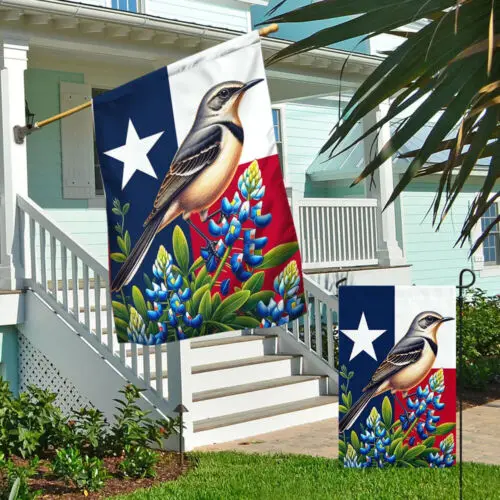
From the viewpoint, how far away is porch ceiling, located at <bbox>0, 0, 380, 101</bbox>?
944cm

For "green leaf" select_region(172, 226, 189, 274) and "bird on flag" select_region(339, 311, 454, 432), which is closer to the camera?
"green leaf" select_region(172, 226, 189, 274)

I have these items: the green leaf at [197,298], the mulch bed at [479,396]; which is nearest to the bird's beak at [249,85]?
the green leaf at [197,298]

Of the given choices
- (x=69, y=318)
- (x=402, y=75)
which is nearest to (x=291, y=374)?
(x=69, y=318)

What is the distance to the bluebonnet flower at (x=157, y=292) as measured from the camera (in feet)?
17.3

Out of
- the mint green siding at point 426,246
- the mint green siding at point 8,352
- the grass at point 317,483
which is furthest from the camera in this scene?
the mint green siding at point 426,246

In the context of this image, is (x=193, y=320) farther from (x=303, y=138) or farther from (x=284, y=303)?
(x=303, y=138)

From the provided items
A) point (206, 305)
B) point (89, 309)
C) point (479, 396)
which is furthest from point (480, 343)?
point (206, 305)

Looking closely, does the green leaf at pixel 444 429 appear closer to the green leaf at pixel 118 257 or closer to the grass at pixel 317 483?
the grass at pixel 317 483

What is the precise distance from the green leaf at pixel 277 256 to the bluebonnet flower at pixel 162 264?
550mm

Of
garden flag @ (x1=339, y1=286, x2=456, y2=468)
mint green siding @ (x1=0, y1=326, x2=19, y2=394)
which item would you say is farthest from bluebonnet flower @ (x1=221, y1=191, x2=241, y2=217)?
mint green siding @ (x1=0, y1=326, x2=19, y2=394)

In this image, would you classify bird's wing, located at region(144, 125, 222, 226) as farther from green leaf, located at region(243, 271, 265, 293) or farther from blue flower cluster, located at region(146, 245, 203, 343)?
green leaf, located at region(243, 271, 265, 293)

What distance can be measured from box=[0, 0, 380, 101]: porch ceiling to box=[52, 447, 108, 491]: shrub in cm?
495

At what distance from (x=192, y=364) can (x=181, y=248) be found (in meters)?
4.15

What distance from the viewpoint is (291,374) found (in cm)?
991
